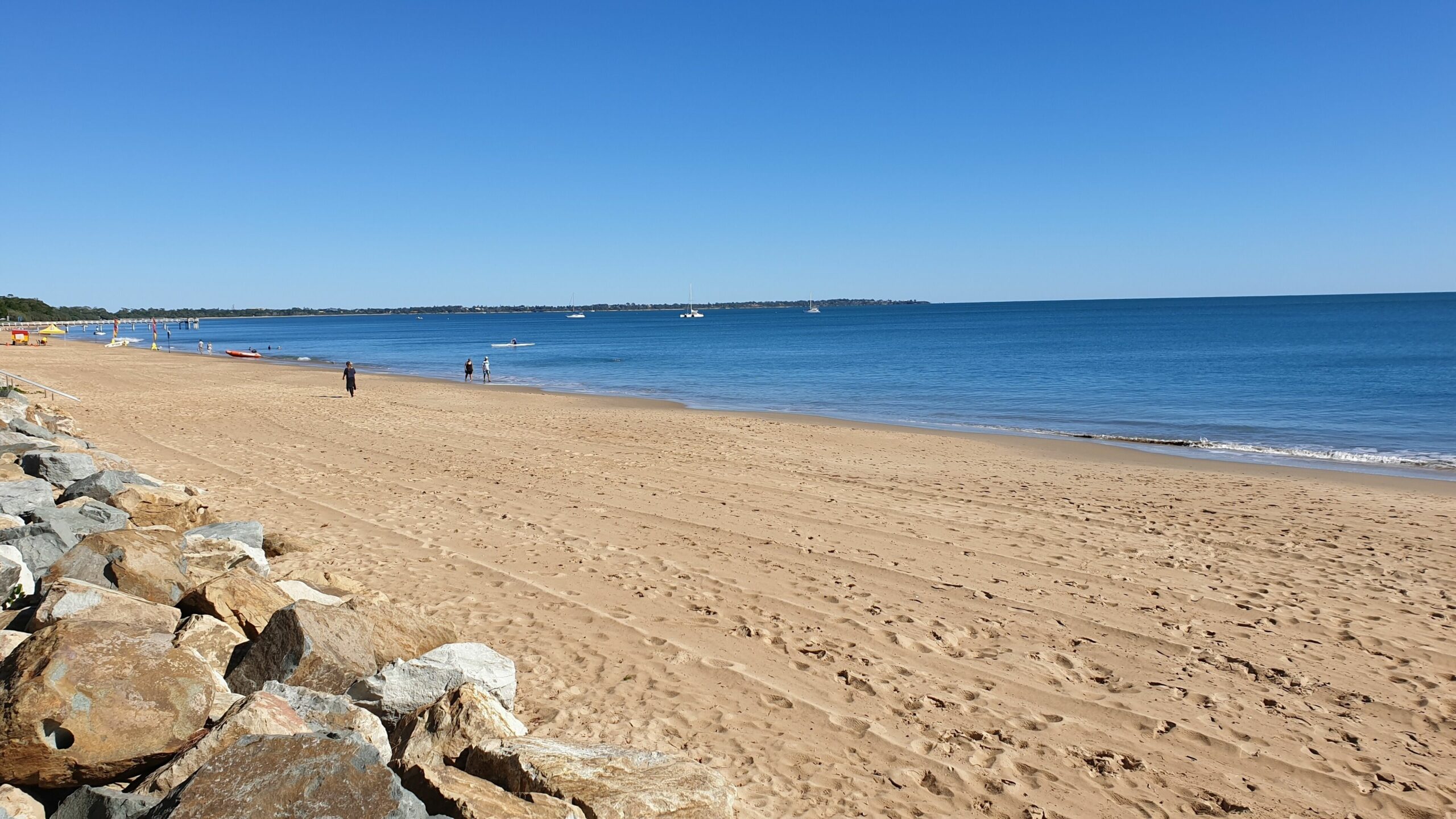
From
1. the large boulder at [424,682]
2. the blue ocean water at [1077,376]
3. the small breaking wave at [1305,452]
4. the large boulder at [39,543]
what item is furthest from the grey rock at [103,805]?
the small breaking wave at [1305,452]

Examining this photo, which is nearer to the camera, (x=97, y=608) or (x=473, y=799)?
(x=473, y=799)

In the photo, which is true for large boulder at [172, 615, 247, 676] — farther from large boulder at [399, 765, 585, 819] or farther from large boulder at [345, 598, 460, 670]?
large boulder at [399, 765, 585, 819]

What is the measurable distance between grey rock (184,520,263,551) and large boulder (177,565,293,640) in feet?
7.79

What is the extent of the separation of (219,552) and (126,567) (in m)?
1.64

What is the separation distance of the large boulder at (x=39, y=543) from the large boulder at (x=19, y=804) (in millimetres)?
3216

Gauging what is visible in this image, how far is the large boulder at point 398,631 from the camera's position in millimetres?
5121

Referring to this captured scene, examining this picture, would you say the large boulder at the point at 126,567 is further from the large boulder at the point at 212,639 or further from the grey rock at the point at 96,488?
the grey rock at the point at 96,488

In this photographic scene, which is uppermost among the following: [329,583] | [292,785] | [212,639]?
[292,785]

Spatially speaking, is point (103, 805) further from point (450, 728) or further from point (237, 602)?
point (237, 602)

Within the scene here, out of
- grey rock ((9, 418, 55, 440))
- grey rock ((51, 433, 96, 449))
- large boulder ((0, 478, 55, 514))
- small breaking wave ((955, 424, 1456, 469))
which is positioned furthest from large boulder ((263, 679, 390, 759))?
small breaking wave ((955, 424, 1456, 469))

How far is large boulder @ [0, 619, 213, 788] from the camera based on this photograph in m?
3.29

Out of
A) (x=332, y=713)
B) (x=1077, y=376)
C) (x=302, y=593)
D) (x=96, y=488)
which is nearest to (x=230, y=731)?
(x=332, y=713)

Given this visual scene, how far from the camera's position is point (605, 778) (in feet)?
12.8

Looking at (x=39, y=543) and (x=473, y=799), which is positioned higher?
(x=39, y=543)
